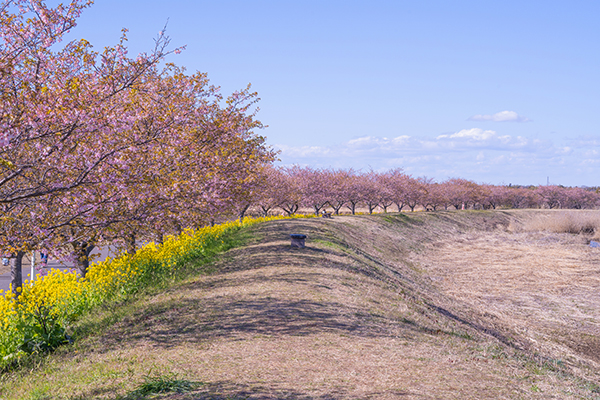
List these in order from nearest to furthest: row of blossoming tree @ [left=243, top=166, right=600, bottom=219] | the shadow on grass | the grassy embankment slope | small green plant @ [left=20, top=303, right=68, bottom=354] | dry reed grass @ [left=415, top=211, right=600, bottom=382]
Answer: the shadow on grass < the grassy embankment slope < small green plant @ [left=20, top=303, right=68, bottom=354] < dry reed grass @ [left=415, top=211, right=600, bottom=382] < row of blossoming tree @ [left=243, top=166, right=600, bottom=219]

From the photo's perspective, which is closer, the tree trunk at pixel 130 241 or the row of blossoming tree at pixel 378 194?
the tree trunk at pixel 130 241

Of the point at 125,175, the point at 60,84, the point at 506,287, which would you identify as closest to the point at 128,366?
the point at 125,175

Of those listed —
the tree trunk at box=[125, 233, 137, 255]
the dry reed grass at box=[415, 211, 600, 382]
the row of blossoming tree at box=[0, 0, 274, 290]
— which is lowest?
the dry reed grass at box=[415, 211, 600, 382]

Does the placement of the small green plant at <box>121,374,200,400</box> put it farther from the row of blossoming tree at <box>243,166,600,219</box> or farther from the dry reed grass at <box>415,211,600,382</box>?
the row of blossoming tree at <box>243,166,600,219</box>

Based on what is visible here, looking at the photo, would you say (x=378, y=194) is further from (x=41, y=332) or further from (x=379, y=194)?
(x=41, y=332)

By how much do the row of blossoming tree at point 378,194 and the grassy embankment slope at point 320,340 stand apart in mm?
8956

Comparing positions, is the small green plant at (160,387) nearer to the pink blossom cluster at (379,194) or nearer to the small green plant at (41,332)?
the small green plant at (41,332)

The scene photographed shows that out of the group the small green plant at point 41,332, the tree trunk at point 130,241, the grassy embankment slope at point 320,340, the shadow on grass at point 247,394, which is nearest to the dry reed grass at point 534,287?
the grassy embankment slope at point 320,340

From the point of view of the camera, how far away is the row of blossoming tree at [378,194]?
42.4 meters

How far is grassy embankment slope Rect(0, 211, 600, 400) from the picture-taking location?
21.0ft

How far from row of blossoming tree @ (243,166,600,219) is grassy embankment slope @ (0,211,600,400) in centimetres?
896

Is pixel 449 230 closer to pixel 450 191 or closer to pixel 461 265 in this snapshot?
pixel 461 265

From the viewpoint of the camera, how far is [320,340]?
8195 millimetres

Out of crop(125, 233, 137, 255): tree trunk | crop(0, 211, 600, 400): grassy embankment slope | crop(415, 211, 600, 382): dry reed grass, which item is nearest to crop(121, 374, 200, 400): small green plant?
crop(0, 211, 600, 400): grassy embankment slope
